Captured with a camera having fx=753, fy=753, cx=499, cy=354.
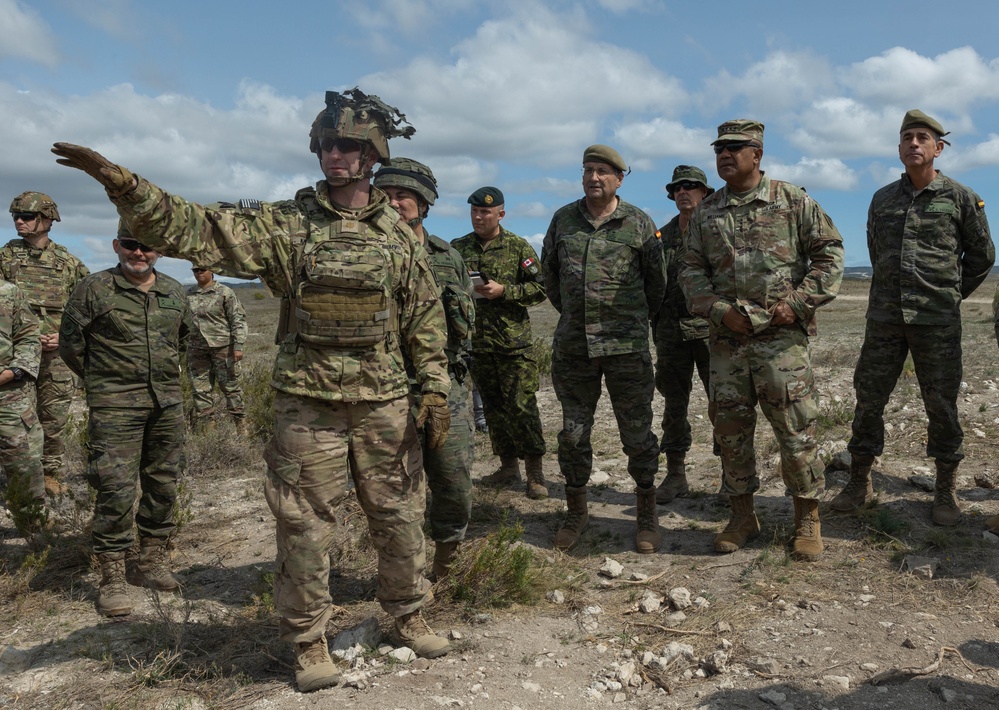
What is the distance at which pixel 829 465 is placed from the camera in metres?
6.21

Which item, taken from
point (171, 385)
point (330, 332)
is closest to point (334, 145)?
point (330, 332)

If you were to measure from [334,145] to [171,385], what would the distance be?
2.23m

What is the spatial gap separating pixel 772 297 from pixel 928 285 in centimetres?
119

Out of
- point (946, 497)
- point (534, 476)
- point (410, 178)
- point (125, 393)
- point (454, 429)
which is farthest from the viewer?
point (534, 476)

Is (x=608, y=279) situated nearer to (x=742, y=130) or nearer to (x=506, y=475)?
(x=742, y=130)

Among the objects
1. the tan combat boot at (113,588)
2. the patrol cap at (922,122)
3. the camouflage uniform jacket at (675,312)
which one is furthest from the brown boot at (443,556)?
the patrol cap at (922,122)

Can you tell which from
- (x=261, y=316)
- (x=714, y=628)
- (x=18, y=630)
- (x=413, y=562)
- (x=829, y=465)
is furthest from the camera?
(x=261, y=316)

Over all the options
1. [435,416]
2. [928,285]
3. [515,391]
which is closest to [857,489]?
[928,285]

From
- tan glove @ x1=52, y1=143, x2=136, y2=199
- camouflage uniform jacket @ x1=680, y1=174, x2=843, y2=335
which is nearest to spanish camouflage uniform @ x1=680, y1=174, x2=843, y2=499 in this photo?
camouflage uniform jacket @ x1=680, y1=174, x2=843, y2=335

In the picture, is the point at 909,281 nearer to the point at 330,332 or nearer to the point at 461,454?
the point at 461,454

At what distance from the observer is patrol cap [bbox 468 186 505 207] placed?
595 cm

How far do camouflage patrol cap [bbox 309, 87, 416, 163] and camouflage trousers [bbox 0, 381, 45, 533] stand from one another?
11.4ft

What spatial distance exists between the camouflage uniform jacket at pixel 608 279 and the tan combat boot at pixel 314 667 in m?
2.45

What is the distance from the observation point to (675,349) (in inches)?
236
